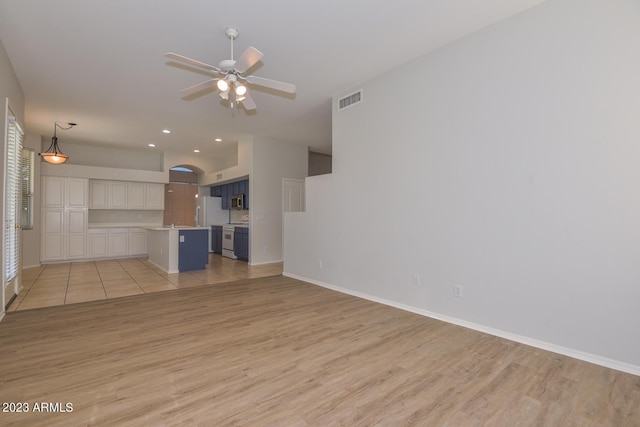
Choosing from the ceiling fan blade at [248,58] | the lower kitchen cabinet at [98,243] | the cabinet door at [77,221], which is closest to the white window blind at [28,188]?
the cabinet door at [77,221]

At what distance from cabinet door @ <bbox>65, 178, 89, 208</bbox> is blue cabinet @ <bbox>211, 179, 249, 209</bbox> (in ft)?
10.8

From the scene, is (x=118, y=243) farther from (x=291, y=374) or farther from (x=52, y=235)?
(x=291, y=374)

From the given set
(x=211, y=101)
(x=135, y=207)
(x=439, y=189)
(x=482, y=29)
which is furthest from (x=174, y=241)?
(x=482, y=29)

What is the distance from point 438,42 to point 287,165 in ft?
16.1

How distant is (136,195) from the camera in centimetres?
858

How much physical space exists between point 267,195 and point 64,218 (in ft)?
16.9

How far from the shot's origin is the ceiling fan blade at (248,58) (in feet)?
8.57

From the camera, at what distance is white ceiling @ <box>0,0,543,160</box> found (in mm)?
2779

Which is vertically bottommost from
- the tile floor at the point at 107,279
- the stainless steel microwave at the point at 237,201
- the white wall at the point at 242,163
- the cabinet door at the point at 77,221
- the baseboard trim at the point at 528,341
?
the tile floor at the point at 107,279

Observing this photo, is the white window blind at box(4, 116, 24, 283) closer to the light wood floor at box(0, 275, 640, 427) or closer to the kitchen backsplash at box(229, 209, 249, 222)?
the light wood floor at box(0, 275, 640, 427)

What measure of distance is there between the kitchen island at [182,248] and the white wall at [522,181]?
12.9 ft

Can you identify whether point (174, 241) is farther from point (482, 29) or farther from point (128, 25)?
point (482, 29)

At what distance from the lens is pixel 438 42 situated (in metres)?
3.37

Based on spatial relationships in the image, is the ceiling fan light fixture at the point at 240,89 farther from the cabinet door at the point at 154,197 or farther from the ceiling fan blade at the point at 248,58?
the cabinet door at the point at 154,197
